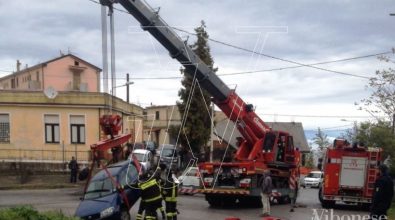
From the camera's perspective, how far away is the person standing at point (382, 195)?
1241cm

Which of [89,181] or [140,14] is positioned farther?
[140,14]

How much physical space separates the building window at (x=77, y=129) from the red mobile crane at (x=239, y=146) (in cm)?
1920

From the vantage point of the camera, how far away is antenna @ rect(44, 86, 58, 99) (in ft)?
125

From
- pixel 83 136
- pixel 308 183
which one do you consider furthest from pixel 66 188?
pixel 308 183

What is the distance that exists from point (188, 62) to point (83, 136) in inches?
842

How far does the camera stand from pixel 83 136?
3912cm

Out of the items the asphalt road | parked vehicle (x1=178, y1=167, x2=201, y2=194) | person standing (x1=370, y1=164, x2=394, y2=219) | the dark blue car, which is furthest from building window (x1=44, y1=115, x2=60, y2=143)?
person standing (x1=370, y1=164, x2=394, y2=219)

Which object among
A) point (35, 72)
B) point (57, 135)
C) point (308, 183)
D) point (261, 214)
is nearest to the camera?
point (261, 214)

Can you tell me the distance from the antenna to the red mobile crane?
19.8 meters

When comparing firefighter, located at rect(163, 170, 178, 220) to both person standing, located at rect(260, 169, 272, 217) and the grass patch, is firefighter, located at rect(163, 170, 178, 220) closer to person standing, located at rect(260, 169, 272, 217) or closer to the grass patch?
person standing, located at rect(260, 169, 272, 217)

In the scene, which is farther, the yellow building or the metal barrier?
the yellow building

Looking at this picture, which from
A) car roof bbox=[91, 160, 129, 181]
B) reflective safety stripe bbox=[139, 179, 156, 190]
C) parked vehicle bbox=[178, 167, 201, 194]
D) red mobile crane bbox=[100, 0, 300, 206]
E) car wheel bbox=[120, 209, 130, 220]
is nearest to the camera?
reflective safety stripe bbox=[139, 179, 156, 190]

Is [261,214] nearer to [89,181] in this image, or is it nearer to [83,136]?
[89,181]

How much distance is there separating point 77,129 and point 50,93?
3.03 m
